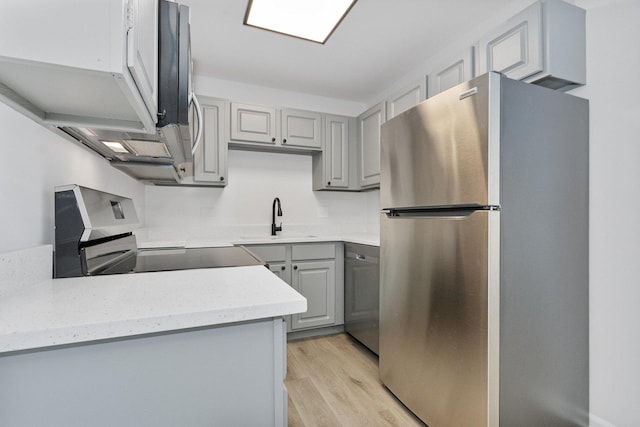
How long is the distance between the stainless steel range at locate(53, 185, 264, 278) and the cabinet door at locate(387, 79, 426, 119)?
162 cm

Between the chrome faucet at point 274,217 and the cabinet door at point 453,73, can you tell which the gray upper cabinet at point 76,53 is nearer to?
the cabinet door at point 453,73

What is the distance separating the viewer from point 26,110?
0.79 metres

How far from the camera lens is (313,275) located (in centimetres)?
261

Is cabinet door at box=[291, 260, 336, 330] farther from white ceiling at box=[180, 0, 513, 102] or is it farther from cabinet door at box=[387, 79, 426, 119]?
white ceiling at box=[180, 0, 513, 102]

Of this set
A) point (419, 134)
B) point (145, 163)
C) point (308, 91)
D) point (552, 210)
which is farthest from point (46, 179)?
point (308, 91)

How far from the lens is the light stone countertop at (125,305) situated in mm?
566

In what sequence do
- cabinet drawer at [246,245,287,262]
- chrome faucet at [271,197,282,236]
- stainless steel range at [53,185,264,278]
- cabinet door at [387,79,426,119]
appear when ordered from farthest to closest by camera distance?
chrome faucet at [271,197,282,236] < cabinet drawer at [246,245,287,262] < cabinet door at [387,79,426,119] < stainless steel range at [53,185,264,278]

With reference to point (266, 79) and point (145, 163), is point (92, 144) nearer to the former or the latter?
point (145, 163)

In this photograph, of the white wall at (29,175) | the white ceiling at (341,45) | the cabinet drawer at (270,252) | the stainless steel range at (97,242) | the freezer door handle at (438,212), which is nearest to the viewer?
the white wall at (29,175)

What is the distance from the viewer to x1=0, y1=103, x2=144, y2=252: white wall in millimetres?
860

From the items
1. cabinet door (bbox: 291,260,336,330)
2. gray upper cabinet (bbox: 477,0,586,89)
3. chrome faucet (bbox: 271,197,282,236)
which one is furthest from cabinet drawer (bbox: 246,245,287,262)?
gray upper cabinet (bbox: 477,0,586,89)

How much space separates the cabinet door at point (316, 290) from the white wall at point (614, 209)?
1.70 meters


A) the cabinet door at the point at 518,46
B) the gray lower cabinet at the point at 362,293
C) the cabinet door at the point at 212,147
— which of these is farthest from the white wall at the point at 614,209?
the cabinet door at the point at 212,147

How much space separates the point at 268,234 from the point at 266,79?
4.78 feet
